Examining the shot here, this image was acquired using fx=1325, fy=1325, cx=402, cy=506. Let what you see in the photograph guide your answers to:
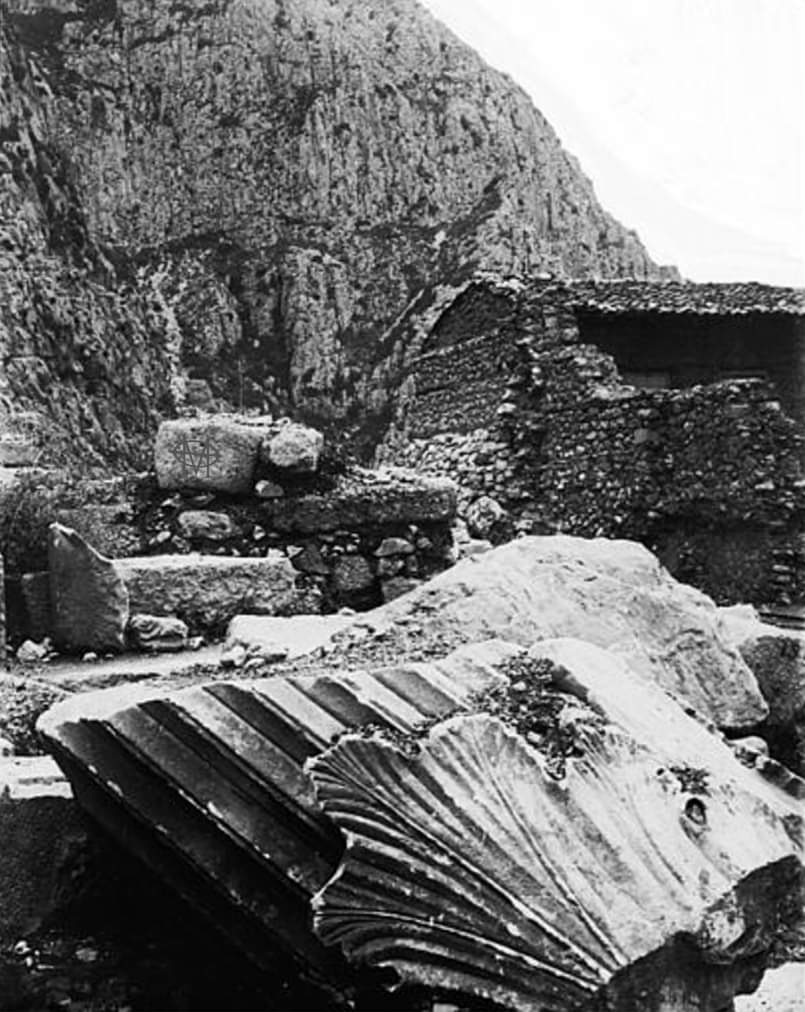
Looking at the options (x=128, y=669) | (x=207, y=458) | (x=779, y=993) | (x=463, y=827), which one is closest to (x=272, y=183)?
(x=207, y=458)

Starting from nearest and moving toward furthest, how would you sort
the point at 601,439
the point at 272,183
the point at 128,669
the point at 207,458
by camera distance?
the point at 128,669 < the point at 207,458 < the point at 601,439 < the point at 272,183

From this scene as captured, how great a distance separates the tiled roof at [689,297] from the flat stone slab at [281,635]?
12873mm

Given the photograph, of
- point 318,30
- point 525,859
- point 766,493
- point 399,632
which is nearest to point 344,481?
point 399,632

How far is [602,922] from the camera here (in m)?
3.11

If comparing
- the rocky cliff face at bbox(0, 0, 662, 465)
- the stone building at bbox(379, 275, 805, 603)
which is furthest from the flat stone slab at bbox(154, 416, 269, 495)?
the rocky cliff face at bbox(0, 0, 662, 465)

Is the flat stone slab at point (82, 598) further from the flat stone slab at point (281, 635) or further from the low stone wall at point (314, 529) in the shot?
the low stone wall at point (314, 529)

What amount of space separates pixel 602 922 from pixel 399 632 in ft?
6.60

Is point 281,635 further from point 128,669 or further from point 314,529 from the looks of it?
point 314,529

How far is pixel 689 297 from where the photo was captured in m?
19.6

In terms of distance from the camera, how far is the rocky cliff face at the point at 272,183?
4306cm

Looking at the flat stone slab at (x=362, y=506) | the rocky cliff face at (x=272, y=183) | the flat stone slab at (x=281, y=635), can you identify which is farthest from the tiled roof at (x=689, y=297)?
the rocky cliff face at (x=272, y=183)

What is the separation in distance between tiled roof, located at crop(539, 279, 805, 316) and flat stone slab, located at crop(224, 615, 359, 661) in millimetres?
12873

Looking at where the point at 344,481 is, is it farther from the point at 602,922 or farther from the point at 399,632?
the point at 602,922

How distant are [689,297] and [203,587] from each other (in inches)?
576
